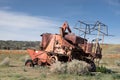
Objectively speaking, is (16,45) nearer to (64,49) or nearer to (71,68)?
(64,49)

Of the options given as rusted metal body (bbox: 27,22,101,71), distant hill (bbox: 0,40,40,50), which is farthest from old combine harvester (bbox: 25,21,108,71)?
distant hill (bbox: 0,40,40,50)

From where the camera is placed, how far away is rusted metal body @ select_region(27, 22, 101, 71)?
3200 centimetres

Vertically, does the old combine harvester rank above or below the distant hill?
below

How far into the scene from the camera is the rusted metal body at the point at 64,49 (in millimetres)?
32000

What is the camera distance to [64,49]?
1277 inches

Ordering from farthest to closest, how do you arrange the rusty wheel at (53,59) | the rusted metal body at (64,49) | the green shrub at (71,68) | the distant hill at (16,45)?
1. the distant hill at (16,45)
2. the rusty wheel at (53,59)
3. the rusted metal body at (64,49)
4. the green shrub at (71,68)

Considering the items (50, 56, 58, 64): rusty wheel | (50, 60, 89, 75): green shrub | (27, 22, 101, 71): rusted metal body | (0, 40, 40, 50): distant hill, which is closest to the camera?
(50, 60, 89, 75): green shrub

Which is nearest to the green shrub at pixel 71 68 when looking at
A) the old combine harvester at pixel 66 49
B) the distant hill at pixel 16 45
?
the old combine harvester at pixel 66 49

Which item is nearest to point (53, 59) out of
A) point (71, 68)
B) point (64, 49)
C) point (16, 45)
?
point (64, 49)

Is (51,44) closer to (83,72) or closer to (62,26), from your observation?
(62,26)

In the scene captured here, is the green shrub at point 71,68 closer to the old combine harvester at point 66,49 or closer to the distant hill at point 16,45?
the old combine harvester at point 66,49

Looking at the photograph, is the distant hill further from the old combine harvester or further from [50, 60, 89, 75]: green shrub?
[50, 60, 89, 75]: green shrub

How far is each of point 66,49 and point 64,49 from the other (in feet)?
0.62

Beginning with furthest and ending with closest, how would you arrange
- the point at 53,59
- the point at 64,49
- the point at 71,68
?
the point at 53,59, the point at 64,49, the point at 71,68
